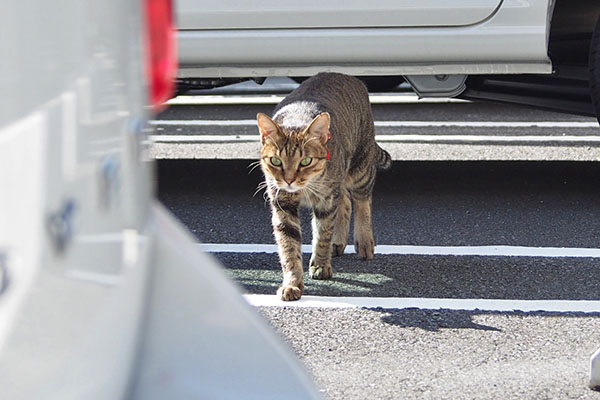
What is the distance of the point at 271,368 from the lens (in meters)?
1.26

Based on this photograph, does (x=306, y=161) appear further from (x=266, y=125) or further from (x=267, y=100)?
(x=267, y=100)

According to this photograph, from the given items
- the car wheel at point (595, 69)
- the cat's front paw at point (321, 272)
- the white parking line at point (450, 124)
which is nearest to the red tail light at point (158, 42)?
the cat's front paw at point (321, 272)

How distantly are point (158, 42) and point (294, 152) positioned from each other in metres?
2.85

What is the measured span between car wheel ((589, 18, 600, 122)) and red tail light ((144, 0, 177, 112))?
141 inches

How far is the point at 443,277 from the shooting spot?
4.14 m

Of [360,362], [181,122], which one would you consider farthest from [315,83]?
[181,122]

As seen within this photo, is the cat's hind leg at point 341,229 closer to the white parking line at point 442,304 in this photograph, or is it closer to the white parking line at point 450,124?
the white parking line at point 442,304

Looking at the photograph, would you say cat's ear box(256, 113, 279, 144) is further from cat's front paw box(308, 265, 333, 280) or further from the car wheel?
the car wheel

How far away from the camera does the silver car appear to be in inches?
192

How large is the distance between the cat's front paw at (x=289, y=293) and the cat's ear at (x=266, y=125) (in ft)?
2.30

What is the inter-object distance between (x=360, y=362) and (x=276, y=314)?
0.60 meters

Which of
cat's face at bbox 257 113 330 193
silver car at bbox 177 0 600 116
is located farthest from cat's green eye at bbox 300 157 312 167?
silver car at bbox 177 0 600 116

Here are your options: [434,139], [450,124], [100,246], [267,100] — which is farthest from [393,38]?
[267,100]

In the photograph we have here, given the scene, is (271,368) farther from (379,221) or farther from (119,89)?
(379,221)
